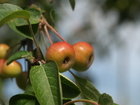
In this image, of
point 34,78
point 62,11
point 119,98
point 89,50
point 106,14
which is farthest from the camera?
point 119,98

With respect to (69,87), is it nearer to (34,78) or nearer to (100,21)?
(34,78)

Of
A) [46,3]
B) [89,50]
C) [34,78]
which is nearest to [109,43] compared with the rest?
[46,3]

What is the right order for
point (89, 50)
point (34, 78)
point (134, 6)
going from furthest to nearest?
point (134, 6), point (89, 50), point (34, 78)

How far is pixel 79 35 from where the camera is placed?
11.2ft

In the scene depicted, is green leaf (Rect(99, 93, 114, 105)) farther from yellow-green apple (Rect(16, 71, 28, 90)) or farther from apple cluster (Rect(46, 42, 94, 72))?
yellow-green apple (Rect(16, 71, 28, 90))

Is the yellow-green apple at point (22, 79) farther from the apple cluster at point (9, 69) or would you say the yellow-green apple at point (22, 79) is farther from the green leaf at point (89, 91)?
the green leaf at point (89, 91)

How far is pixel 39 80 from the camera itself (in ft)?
2.80

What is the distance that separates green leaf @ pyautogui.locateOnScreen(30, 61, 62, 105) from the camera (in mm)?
807

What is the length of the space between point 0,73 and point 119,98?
2.80m

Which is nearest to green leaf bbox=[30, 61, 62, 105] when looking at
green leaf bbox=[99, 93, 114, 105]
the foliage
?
the foliage

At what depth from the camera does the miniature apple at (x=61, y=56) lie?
940 millimetres

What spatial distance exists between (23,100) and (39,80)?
0.38 feet

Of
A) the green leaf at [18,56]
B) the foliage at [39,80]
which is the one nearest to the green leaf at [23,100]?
the foliage at [39,80]

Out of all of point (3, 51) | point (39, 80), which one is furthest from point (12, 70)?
point (39, 80)
